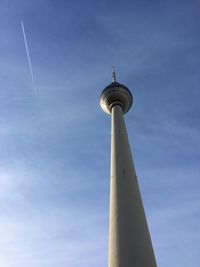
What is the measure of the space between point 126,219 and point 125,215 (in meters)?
0.51

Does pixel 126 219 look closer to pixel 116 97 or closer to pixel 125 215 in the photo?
pixel 125 215

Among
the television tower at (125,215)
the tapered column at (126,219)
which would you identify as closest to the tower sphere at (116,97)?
the television tower at (125,215)

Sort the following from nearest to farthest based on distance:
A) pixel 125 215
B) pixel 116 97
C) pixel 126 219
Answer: pixel 126 219, pixel 125 215, pixel 116 97

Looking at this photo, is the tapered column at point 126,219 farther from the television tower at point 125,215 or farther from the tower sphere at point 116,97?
the tower sphere at point 116,97

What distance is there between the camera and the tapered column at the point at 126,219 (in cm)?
2762

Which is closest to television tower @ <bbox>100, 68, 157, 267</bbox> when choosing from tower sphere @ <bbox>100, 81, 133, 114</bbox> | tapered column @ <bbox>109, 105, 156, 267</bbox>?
tapered column @ <bbox>109, 105, 156, 267</bbox>

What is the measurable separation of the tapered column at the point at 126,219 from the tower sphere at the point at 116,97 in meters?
14.3

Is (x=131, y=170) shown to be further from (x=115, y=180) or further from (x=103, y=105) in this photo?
(x=103, y=105)

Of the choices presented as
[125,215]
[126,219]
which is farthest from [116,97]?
[126,219]

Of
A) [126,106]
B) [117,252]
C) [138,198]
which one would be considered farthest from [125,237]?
[126,106]

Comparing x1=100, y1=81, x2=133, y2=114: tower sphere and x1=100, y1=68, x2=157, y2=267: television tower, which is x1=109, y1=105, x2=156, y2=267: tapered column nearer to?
x1=100, y1=68, x2=157, y2=267: television tower

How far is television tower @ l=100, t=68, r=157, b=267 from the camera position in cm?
2768

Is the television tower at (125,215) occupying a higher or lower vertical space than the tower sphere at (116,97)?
lower

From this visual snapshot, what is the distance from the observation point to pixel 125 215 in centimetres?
3103
